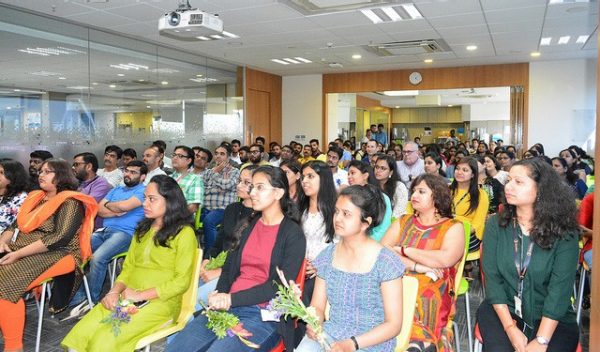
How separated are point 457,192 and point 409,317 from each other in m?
2.52

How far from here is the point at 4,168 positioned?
4.13 meters

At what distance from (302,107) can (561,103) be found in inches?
248

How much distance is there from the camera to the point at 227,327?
2348 millimetres

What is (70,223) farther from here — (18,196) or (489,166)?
(489,166)

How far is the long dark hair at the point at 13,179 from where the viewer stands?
4.15 metres

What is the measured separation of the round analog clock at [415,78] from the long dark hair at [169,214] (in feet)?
33.2

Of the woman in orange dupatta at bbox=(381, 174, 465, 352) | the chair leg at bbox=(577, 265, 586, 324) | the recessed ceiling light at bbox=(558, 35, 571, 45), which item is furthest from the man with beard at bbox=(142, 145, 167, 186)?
the recessed ceiling light at bbox=(558, 35, 571, 45)

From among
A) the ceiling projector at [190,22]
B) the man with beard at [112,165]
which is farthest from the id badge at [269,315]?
the man with beard at [112,165]

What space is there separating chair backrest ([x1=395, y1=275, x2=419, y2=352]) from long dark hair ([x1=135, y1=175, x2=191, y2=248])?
1.41 m

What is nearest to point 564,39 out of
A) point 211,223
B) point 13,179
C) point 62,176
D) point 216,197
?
point 216,197

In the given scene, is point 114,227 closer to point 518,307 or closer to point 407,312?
point 407,312

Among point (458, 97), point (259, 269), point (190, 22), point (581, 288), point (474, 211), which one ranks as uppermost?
point (458, 97)

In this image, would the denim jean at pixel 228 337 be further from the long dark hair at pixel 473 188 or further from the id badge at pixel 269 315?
the long dark hair at pixel 473 188

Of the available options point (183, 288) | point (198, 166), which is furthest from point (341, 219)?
point (198, 166)
